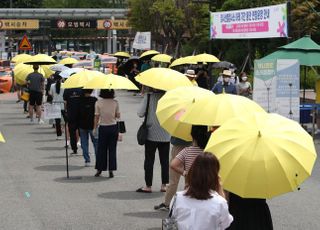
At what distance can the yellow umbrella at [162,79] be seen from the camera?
1116 cm

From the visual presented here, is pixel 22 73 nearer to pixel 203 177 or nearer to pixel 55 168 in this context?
pixel 55 168

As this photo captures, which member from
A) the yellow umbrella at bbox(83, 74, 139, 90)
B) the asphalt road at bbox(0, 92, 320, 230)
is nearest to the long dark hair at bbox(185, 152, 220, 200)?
the asphalt road at bbox(0, 92, 320, 230)

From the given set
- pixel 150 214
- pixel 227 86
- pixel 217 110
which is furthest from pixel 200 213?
pixel 227 86

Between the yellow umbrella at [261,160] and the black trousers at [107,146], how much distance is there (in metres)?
7.26

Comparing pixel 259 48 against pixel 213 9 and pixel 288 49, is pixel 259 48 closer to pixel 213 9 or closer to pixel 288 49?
pixel 213 9

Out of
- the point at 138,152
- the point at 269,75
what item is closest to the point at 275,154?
the point at 138,152

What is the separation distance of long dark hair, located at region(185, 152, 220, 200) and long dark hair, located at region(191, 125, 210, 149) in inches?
103

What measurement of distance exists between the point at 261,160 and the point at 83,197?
6354 mm

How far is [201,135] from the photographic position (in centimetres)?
812

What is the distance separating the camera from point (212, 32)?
1212 inches

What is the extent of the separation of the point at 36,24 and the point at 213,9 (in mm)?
40046

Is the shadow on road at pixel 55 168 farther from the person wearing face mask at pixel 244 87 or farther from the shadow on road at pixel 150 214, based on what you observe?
the person wearing face mask at pixel 244 87

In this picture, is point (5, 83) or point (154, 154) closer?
point (154, 154)

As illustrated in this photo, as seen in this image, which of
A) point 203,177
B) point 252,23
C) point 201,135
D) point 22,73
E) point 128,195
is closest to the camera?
point 203,177
